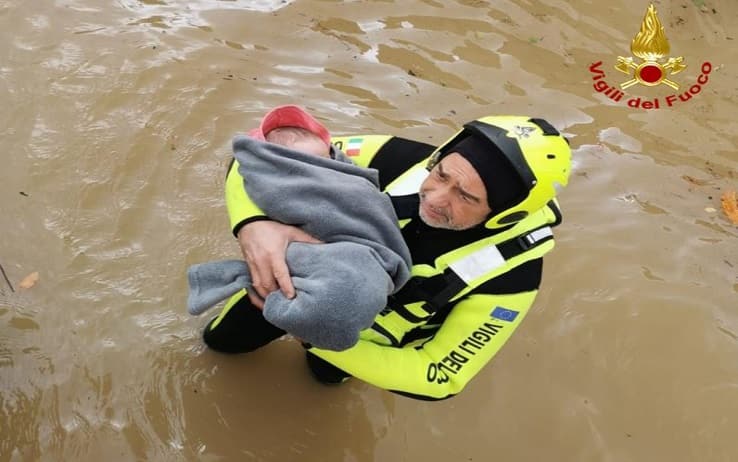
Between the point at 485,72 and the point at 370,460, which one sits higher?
the point at 485,72

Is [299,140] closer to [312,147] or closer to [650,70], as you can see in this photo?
[312,147]

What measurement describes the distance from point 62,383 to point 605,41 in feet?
14.6

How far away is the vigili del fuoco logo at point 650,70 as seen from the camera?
14.8ft

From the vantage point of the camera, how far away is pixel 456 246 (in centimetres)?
207

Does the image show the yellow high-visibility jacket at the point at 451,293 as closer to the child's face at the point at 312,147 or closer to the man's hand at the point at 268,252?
the man's hand at the point at 268,252

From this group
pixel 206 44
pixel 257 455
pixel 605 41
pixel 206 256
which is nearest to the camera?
pixel 257 455

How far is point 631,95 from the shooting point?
179 inches

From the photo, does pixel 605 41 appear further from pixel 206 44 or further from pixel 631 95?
pixel 206 44

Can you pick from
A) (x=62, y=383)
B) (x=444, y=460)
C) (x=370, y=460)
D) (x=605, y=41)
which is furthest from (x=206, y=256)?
(x=605, y=41)

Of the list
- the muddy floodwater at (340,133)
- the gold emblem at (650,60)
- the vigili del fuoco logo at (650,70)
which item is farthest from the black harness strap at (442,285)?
the gold emblem at (650,60)

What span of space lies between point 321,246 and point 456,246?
491 millimetres

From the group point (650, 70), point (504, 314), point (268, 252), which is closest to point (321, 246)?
point (268, 252)

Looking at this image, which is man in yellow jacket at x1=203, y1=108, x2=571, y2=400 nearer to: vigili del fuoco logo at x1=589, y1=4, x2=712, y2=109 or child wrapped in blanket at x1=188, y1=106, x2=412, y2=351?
child wrapped in blanket at x1=188, y1=106, x2=412, y2=351

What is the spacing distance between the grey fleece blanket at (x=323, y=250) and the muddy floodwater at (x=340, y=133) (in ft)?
2.99
